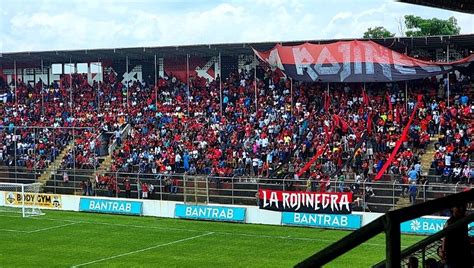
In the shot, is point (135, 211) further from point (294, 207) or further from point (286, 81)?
point (286, 81)

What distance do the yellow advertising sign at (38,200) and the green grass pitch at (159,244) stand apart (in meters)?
2.83

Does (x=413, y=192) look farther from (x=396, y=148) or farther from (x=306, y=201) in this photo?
(x=396, y=148)

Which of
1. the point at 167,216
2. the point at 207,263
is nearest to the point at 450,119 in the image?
the point at 167,216

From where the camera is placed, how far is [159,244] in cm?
2658

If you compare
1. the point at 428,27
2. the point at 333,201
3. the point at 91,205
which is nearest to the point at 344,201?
the point at 333,201

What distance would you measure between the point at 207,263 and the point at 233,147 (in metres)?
14.7

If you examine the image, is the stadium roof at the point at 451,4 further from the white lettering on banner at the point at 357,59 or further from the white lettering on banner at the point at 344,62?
the white lettering on banner at the point at 357,59

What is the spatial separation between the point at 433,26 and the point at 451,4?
7014cm

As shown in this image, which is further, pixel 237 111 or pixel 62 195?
pixel 237 111

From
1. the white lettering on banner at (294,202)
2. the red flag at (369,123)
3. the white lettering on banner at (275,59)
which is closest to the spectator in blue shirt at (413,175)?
the white lettering on banner at (294,202)

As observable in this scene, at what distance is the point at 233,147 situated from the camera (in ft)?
123

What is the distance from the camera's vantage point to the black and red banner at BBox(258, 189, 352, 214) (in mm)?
28009

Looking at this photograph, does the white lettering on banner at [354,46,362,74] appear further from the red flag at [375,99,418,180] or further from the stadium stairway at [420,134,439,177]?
the stadium stairway at [420,134,439,177]

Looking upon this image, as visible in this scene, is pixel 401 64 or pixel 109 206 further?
pixel 401 64
